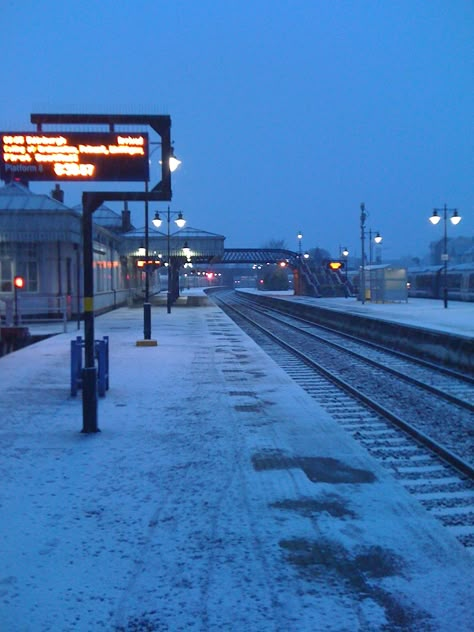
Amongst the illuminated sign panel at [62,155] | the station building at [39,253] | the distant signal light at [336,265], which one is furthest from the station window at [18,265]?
the distant signal light at [336,265]

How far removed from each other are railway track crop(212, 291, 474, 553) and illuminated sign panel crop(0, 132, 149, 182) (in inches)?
205

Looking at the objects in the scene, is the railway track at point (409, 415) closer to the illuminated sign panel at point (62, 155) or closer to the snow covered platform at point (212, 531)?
the snow covered platform at point (212, 531)

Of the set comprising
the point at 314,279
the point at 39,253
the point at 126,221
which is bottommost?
the point at 314,279

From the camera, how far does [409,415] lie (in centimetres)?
1140

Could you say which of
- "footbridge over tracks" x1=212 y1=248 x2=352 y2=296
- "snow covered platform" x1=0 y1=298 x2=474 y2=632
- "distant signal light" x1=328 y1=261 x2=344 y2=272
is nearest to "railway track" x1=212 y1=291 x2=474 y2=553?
"snow covered platform" x1=0 y1=298 x2=474 y2=632

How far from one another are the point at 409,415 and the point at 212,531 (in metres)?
6.45

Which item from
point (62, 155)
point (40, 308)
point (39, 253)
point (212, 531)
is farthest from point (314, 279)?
point (212, 531)

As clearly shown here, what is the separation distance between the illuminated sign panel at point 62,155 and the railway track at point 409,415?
5.22 m

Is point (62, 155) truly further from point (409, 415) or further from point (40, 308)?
point (40, 308)

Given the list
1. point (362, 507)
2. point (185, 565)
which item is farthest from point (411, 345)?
point (185, 565)

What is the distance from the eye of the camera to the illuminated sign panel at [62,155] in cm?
1030

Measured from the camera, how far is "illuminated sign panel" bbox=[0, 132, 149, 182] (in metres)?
10.3

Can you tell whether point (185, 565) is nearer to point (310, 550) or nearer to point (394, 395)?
point (310, 550)

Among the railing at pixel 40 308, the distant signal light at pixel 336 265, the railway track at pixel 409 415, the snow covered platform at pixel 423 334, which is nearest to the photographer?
the railway track at pixel 409 415
